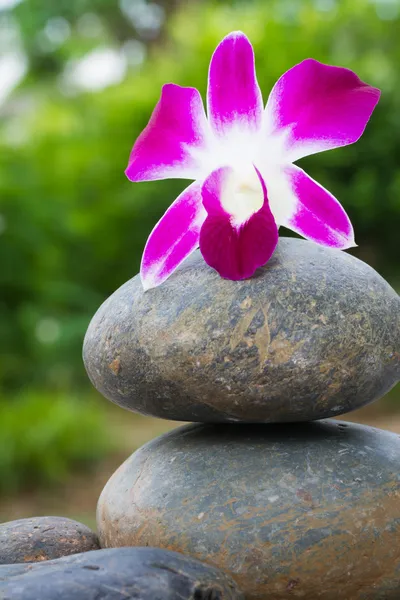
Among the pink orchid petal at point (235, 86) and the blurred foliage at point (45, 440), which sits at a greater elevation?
the pink orchid petal at point (235, 86)

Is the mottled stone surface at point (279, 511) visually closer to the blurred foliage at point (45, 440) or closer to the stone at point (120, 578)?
the stone at point (120, 578)

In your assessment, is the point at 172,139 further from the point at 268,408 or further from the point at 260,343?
the point at 268,408

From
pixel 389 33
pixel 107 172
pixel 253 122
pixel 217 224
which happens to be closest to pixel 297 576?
pixel 217 224

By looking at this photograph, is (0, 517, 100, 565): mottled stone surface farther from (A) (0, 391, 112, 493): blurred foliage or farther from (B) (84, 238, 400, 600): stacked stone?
(A) (0, 391, 112, 493): blurred foliage

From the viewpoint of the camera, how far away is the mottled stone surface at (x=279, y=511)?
2.22 m

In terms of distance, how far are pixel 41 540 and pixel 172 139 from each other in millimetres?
1379

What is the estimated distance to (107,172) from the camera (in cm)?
998

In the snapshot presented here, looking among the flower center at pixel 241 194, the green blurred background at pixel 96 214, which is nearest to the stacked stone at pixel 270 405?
the flower center at pixel 241 194

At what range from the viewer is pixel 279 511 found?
2.25 metres

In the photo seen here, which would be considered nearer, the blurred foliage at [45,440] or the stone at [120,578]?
the stone at [120,578]

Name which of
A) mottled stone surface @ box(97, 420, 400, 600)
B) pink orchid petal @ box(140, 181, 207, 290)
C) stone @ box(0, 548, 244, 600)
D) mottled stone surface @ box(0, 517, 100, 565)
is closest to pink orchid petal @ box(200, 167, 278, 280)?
pink orchid petal @ box(140, 181, 207, 290)

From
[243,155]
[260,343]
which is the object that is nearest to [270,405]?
[260,343]

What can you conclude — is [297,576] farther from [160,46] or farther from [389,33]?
[160,46]

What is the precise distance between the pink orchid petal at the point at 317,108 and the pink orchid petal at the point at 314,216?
83mm
